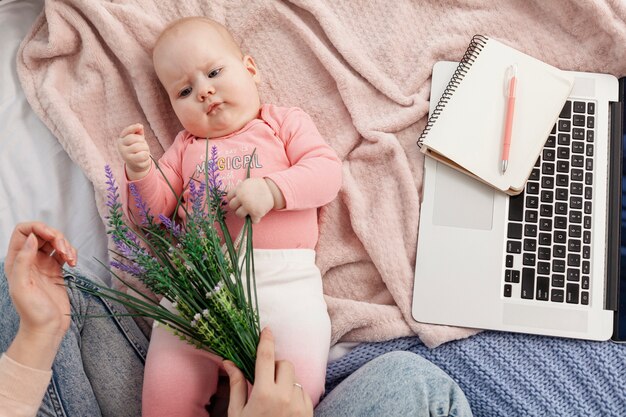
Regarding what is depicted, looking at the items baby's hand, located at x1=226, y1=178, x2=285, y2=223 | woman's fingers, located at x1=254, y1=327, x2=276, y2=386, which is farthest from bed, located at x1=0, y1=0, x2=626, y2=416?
woman's fingers, located at x1=254, y1=327, x2=276, y2=386

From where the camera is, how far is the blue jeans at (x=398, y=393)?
0.99 metres

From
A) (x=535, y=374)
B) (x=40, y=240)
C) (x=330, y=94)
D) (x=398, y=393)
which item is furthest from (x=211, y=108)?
(x=535, y=374)

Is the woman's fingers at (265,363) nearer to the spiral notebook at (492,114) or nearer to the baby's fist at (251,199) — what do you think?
the baby's fist at (251,199)

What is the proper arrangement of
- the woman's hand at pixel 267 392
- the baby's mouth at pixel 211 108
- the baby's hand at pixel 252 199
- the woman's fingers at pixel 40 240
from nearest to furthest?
the woman's hand at pixel 267 392, the woman's fingers at pixel 40 240, the baby's hand at pixel 252 199, the baby's mouth at pixel 211 108

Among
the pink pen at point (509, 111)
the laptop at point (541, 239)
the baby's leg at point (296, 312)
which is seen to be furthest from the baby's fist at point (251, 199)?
the pink pen at point (509, 111)

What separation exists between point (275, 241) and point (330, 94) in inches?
14.1

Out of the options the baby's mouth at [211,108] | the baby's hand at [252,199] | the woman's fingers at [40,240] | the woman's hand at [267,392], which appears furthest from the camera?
the baby's mouth at [211,108]

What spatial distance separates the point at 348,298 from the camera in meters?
1.22

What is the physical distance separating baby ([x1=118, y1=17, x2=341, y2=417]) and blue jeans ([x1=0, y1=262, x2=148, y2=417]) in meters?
0.06

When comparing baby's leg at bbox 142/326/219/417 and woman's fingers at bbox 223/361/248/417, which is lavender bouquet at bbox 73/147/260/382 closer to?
woman's fingers at bbox 223/361/248/417

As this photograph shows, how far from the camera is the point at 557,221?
1139mm

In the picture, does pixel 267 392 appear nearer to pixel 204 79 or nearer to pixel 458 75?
pixel 204 79

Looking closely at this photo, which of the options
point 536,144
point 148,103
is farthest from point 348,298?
point 148,103

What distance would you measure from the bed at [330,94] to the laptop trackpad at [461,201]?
5 cm
